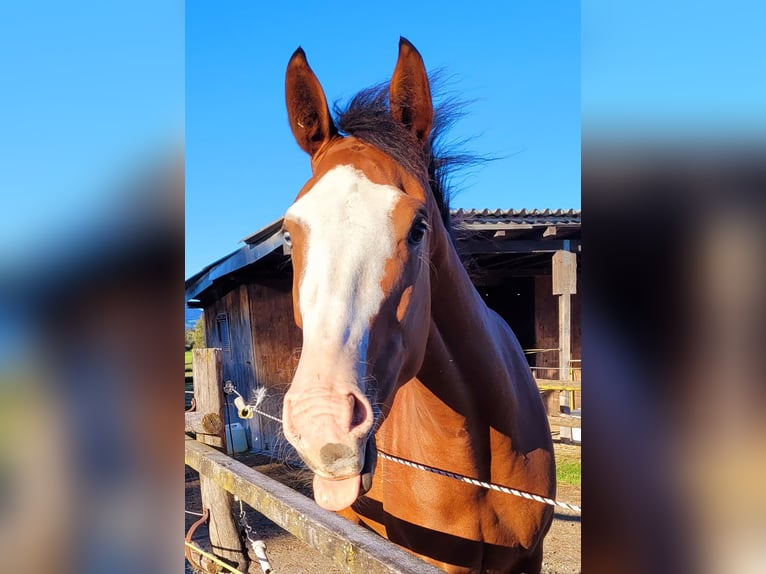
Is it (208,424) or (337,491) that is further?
(208,424)

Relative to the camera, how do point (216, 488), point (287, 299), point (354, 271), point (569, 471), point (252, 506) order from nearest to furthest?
point (354, 271), point (252, 506), point (216, 488), point (569, 471), point (287, 299)

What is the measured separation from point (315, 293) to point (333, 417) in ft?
0.91

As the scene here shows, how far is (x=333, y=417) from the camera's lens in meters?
0.89

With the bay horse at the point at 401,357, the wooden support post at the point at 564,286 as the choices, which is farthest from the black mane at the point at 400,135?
the wooden support post at the point at 564,286

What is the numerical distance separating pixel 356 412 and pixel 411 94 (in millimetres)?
956

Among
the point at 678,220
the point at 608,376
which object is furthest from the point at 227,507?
the point at 678,220

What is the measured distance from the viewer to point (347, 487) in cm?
101

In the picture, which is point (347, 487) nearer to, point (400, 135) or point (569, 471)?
point (400, 135)

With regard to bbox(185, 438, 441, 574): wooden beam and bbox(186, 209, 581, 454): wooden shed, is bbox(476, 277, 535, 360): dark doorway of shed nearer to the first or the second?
bbox(186, 209, 581, 454): wooden shed

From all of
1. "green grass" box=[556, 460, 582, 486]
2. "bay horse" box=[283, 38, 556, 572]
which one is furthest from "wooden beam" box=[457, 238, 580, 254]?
"bay horse" box=[283, 38, 556, 572]

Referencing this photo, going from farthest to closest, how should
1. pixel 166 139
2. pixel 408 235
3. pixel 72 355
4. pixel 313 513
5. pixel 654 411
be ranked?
pixel 313 513 < pixel 408 235 < pixel 166 139 < pixel 72 355 < pixel 654 411

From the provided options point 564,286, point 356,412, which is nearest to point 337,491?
point 356,412

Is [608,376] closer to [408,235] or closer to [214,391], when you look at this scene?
[408,235]

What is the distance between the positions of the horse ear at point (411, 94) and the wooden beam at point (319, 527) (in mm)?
1130
